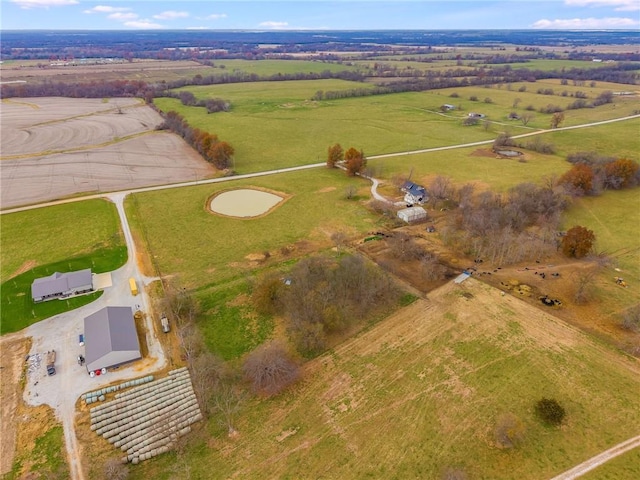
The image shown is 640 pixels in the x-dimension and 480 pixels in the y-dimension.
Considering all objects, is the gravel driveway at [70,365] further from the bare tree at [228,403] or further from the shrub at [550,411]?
the shrub at [550,411]

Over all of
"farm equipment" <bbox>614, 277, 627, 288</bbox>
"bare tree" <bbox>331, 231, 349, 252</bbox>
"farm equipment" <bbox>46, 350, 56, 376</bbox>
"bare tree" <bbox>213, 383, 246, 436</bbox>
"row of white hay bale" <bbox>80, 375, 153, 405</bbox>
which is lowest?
"bare tree" <bbox>213, 383, 246, 436</bbox>

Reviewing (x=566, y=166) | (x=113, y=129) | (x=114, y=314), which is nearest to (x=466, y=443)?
(x=114, y=314)

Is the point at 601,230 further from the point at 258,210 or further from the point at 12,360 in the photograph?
the point at 12,360

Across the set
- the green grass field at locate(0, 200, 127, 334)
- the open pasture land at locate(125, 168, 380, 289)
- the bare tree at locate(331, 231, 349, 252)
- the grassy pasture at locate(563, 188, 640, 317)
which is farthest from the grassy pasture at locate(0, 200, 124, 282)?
the grassy pasture at locate(563, 188, 640, 317)

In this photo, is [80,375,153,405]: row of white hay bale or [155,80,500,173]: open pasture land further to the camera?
[155,80,500,173]: open pasture land

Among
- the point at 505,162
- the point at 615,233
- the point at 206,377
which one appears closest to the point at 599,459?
the point at 206,377

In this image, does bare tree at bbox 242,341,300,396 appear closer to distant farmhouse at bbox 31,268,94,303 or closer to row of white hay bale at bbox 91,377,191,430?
Answer: row of white hay bale at bbox 91,377,191,430
